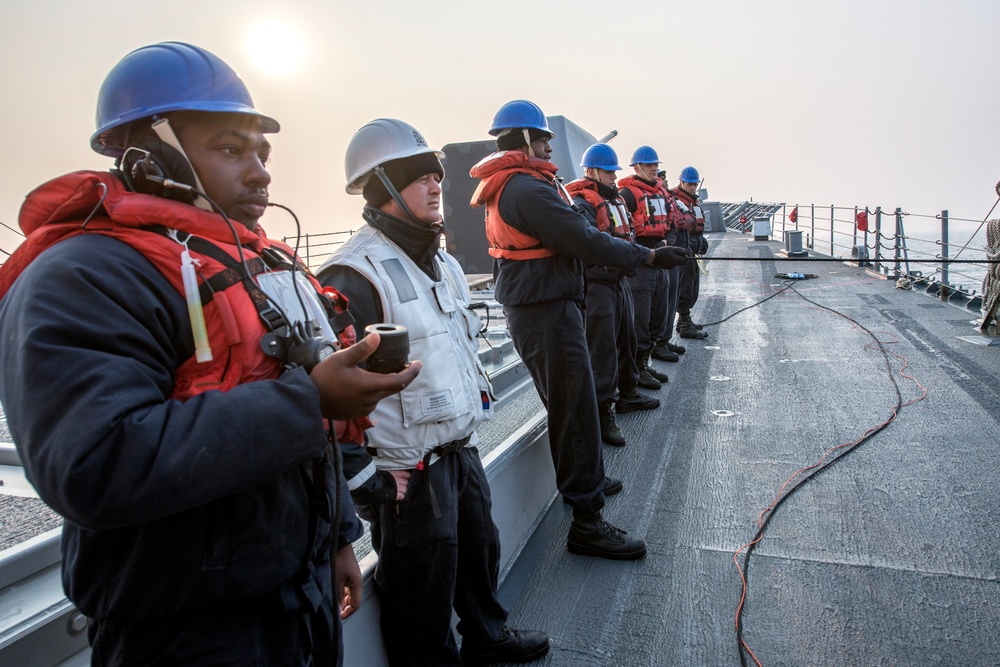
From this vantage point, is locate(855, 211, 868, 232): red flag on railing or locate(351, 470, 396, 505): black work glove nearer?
locate(351, 470, 396, 505): black work glove

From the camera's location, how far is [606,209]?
5168 mm

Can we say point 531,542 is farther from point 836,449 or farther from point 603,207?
point 603,207

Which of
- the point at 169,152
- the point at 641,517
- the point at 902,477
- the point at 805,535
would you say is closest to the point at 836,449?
the point at 902,477

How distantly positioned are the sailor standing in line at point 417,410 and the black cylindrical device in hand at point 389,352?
0.74 m

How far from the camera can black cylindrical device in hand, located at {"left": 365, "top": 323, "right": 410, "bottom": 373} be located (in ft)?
3.85

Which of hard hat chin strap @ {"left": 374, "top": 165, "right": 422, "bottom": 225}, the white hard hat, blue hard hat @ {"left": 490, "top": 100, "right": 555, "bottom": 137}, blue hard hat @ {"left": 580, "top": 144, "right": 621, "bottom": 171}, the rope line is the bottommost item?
the rope line

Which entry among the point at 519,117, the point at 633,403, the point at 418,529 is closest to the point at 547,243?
the point at 519,117

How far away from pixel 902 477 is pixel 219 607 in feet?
13.0

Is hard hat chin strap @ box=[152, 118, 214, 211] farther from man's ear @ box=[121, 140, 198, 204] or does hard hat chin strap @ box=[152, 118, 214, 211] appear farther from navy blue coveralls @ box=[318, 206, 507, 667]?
navy blue coveralls @ box=[318, 206, 507, 667]

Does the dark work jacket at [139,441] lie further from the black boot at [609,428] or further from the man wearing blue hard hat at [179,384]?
the black boot at [609,428]

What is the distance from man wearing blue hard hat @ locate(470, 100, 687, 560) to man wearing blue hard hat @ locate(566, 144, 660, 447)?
2.29 ft

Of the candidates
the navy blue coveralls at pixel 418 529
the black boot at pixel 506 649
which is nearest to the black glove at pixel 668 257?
the navy blue coveralls at pixel 418 529

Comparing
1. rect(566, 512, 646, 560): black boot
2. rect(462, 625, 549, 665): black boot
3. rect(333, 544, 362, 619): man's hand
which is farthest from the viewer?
rect(566, 512, 646, 560): black boot

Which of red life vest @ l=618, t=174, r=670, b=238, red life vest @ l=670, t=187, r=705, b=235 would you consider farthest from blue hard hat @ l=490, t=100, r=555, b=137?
red life vest @ l=670, t=187, r=705, b=235
